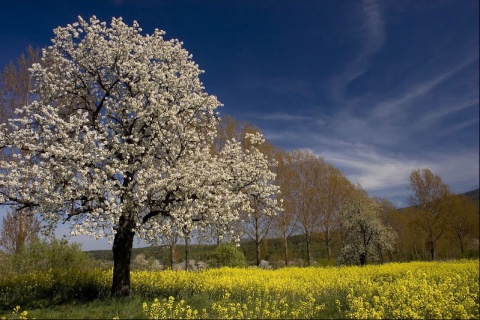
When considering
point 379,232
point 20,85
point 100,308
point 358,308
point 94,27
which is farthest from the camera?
point 379,232

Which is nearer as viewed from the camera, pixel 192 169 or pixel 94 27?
pixel 192 169

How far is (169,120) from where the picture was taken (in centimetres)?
1429

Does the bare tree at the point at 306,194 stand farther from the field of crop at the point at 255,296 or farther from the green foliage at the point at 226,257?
the field of crop at the point at 255,296

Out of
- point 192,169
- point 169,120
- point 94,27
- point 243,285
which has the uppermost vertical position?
point 94,27

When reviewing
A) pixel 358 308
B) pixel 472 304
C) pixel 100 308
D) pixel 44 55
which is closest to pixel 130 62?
pixel 44 55

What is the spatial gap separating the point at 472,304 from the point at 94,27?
56.3ft

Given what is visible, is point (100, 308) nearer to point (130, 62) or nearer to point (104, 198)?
point (104, 198)

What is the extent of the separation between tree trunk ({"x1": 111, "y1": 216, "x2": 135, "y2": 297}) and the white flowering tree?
4 centimetres

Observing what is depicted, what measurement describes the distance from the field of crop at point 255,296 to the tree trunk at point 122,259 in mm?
670

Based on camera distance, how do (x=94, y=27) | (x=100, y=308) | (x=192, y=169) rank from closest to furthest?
1. (x=100, y=308)
2. (x=192, y=169)
3. (x=94, y=27)

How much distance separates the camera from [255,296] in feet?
46.3

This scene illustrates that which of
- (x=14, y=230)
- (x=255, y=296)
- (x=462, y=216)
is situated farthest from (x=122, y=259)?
(x=462, y=216)

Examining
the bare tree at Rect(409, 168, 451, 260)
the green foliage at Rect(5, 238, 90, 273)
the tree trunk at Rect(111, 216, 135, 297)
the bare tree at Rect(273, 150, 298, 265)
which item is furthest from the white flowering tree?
the bare tree at Rect(409, 168, 451, 260)

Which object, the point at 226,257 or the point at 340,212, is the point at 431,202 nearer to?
the point at 340,212
